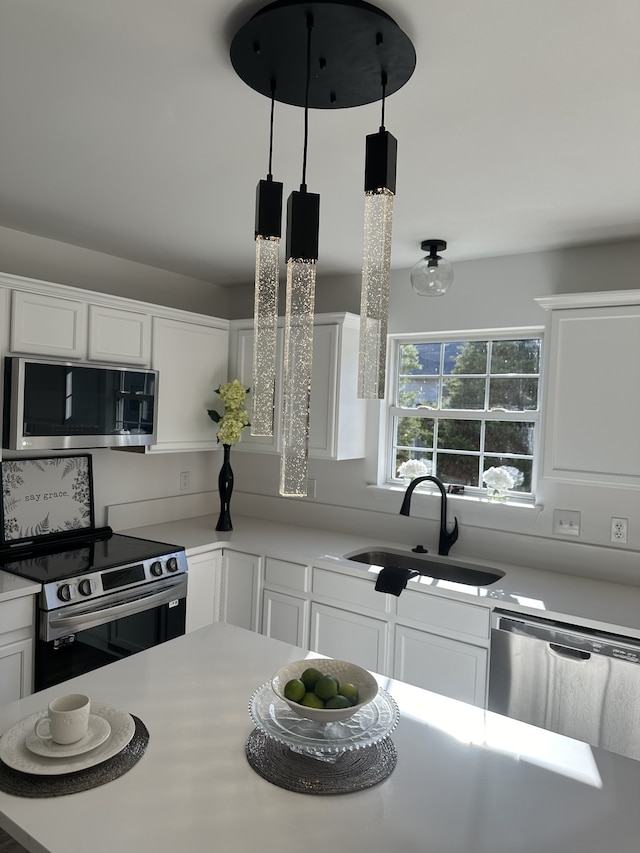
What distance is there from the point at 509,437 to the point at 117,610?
2091 millimetres

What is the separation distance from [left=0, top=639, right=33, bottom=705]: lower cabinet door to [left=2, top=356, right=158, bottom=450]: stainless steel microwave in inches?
31.6

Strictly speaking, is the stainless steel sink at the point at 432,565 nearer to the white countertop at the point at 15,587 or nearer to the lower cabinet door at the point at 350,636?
the lower cabinet door at the point at 350,636

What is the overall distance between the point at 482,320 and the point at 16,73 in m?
2.30

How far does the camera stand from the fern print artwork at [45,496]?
2840mm

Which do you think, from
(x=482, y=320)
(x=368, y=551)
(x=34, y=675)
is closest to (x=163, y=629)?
(x=34, y=675)

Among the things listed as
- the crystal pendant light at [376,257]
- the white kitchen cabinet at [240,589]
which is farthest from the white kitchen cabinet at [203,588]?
the crystal pendant light at [376,257]

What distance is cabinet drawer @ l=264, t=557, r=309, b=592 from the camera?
2.94 metres

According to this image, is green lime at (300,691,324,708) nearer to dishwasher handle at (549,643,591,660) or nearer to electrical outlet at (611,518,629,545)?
dishwasher handle at (549,643,591,660)

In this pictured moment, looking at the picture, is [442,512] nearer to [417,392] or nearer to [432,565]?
[432,565]

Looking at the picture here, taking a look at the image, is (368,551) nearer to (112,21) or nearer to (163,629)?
(163,629)

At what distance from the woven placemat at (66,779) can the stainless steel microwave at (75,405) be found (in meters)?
1.61

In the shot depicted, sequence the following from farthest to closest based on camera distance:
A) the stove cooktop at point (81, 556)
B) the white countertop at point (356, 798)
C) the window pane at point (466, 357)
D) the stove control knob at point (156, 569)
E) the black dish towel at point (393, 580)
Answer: the window pane at point (466, 357) < the stove control knob at point (156, 569) < the black dish towel at point (393, 580) < the stove cooktop at point (81, 556) < the white countertop at point (356, 798)

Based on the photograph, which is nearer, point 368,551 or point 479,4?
point 479,4

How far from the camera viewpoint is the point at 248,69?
134 cm
